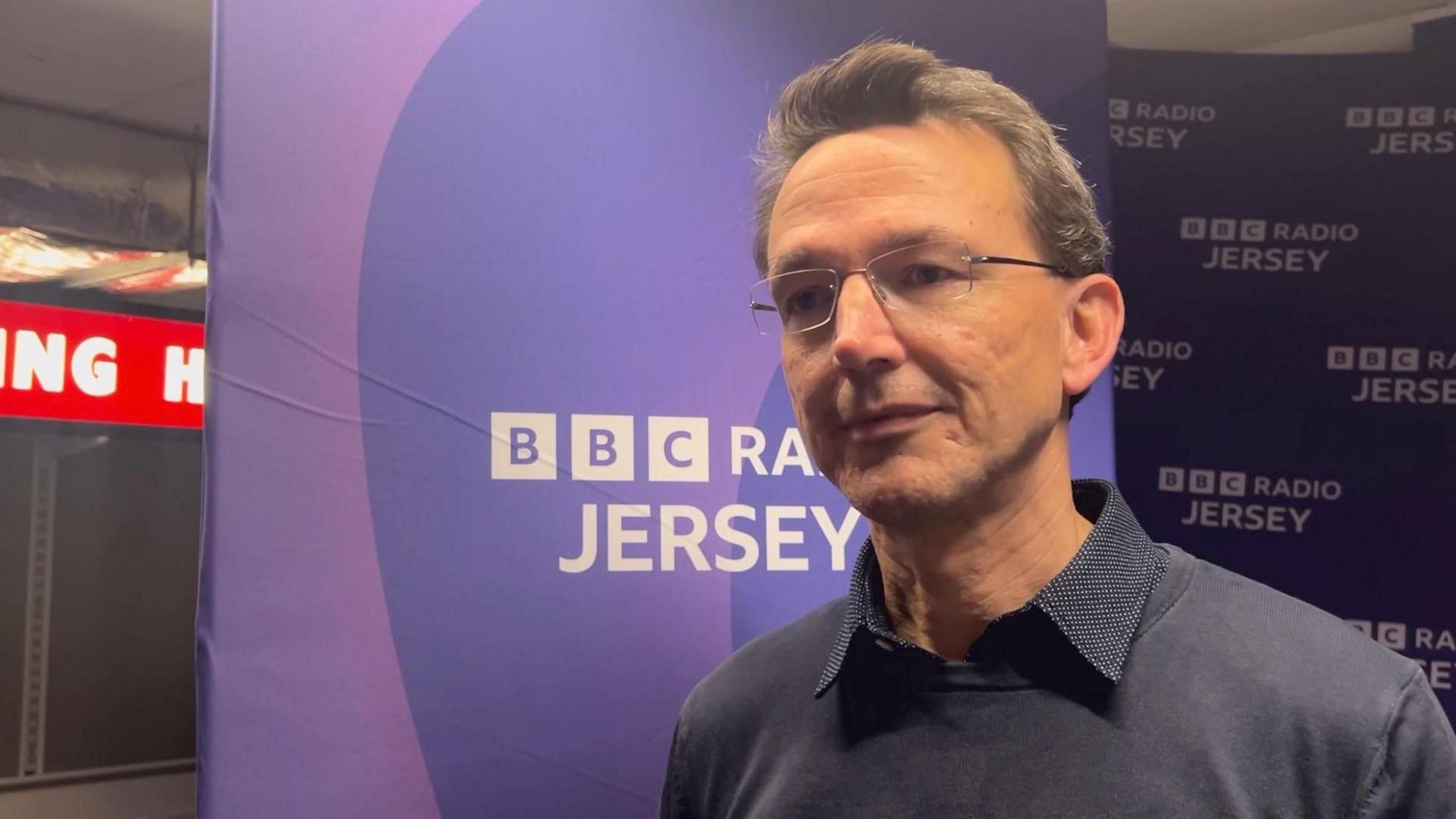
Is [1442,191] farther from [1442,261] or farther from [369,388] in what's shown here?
[369,388]

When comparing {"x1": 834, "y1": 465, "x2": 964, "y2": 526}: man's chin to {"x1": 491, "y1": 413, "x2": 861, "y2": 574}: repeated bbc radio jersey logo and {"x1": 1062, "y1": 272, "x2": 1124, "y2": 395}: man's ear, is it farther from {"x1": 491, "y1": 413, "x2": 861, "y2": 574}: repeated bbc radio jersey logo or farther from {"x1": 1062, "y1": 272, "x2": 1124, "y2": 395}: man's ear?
{"x1": 491, "y1": 413, "x2": 861, "y2": 574}: repeated bbc radio jersey logo

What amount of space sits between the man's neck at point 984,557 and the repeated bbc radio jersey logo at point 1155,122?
6.69ft

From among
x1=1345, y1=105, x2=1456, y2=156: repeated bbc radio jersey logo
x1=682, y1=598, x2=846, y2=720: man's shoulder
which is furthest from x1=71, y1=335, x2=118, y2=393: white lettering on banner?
x1=1345, y1=105, x2=1456, y2=156: repeated bbc radio jersey logo

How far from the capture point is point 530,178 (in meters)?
1.60

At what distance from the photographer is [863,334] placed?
1.05 meters

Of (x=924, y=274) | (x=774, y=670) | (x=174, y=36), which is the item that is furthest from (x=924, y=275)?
(x=174, y=36)

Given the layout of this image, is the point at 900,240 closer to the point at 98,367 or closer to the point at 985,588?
the point at 985,588

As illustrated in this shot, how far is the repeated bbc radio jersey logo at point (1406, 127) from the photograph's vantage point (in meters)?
2.80

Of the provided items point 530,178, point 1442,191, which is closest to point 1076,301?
point 530,178

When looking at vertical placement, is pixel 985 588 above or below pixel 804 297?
below

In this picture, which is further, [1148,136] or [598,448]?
[1148,136]

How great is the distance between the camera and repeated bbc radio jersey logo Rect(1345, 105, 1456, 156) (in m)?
2.80

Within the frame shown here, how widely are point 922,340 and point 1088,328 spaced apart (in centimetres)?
22

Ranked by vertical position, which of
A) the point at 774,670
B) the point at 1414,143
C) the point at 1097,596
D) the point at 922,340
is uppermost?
the point at 1414,143
